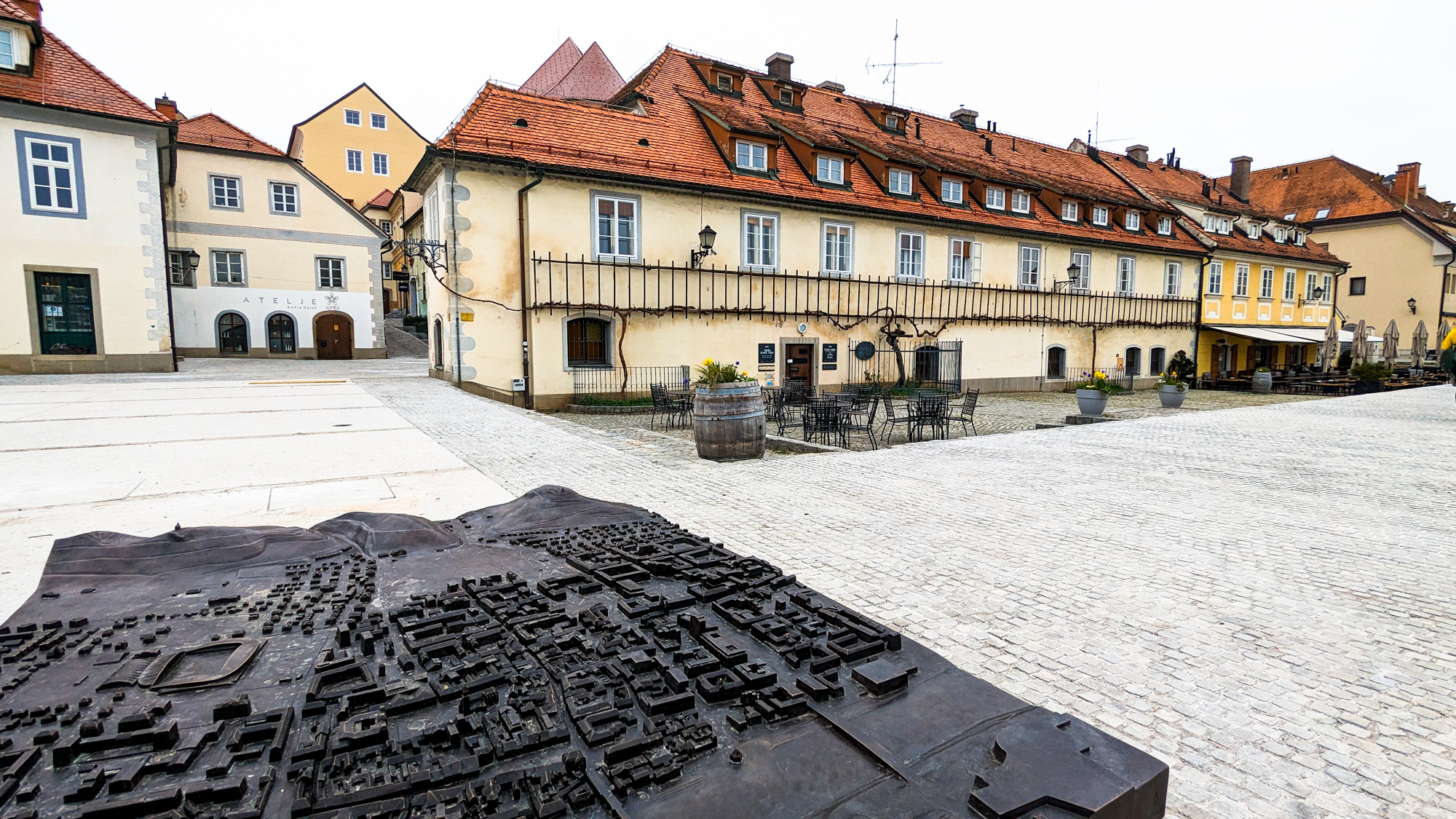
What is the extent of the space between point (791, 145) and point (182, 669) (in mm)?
22872

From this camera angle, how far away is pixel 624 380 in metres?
18.8

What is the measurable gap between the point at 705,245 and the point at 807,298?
4.33m

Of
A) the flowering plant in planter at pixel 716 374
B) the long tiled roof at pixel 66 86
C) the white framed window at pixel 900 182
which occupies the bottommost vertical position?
the flowering plant in planter at pixel 716 374

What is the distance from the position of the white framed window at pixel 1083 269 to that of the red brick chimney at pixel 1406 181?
31.5 m

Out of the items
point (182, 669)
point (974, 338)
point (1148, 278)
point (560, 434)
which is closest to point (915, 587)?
point (182, 669)

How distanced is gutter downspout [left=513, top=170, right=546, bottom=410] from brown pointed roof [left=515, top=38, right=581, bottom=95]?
15.6 m

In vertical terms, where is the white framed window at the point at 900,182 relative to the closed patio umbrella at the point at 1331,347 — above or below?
above

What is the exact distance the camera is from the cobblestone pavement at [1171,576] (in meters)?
2.75

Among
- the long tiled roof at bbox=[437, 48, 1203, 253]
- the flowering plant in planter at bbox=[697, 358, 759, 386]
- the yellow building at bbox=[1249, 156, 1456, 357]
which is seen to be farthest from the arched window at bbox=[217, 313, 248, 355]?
the yellow building at bbox=[1249, 156, 1456, 357]

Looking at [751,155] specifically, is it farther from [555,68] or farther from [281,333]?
[281,333]

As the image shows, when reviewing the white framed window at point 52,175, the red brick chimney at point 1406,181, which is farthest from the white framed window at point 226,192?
the red brick chimney at point 1406,181

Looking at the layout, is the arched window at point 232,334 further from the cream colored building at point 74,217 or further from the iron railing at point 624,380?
the iron railing at point 624,380

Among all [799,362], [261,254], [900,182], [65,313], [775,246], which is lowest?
[799,362]

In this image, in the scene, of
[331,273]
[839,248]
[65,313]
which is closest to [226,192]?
[331,273]
